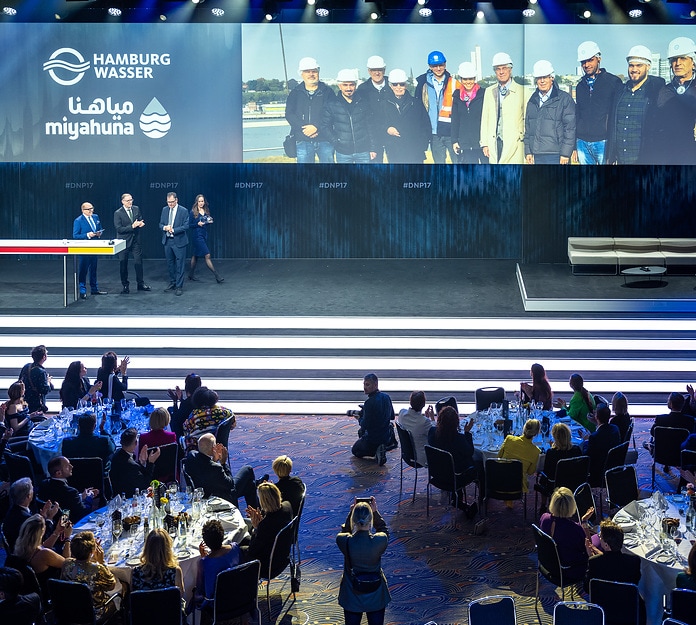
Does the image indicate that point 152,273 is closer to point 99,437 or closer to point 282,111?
point 282,111

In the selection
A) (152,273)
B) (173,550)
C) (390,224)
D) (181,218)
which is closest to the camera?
(173,550)

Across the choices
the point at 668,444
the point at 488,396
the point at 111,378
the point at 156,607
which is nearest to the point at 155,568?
the point at 156,607

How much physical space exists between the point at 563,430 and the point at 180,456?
3.46 metres

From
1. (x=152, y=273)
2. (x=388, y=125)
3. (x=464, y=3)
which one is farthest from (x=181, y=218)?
(x=464, y=3)

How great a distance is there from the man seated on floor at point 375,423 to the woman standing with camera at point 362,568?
141 inches

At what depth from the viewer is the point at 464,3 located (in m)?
15.2

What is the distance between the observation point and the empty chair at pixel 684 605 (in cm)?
610

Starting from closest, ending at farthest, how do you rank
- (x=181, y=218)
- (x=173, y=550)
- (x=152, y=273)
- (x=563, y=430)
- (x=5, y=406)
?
(x=173, y=550) < (x=563, y=430) < (x=5, y=406) < (x=181, y=218) < (x=152, y=273)

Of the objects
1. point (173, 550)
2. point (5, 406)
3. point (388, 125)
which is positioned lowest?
point (173, 550)

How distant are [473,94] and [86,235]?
246 inches

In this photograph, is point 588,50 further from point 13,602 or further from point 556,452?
point 13,602

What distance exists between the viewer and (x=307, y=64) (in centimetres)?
1555

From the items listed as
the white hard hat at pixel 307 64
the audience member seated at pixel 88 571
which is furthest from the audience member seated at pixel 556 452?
the white hard hat at pixel 307 64

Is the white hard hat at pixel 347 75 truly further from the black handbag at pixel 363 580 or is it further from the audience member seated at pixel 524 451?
the black handbag at pixel 363 580
